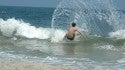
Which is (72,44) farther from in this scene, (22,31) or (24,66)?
(24,66)

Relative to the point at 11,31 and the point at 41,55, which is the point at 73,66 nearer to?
the point at 41,55

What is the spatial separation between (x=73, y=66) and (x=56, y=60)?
4.43ft

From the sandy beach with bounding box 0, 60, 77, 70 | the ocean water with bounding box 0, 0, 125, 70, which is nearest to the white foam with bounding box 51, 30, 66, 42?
the ocean water with bounding box 0, 0, 125, 70

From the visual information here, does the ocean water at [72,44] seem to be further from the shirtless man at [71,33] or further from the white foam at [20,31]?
the shirtless man at [71,33]

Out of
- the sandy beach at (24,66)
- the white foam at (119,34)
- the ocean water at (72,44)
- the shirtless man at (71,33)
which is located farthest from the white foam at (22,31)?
the sandy beach at (24,66)

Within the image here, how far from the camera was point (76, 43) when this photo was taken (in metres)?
19.0

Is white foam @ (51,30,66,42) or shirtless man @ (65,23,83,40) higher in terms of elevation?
shirtless man @ (65,23,83,40)

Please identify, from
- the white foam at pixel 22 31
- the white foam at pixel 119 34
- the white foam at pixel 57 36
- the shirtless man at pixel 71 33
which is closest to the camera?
the shirtless man at pixel 71 33

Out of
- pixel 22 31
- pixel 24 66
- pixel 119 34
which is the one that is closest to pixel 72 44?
pixel 119 34

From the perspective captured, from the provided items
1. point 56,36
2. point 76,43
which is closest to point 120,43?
point 76,43

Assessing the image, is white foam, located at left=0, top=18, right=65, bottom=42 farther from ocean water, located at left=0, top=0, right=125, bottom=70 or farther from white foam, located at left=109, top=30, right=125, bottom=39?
white foam, located at left=109, top=30, right=125, bottom=39

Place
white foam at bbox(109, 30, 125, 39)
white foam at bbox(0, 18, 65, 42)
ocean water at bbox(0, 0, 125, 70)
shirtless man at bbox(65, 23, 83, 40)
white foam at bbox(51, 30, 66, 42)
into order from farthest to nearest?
white foam at bbox(0, 18, 65, 42)
white foam at bbox(109, 30, 125, 39)
white foam at bbox(51, 30, 66, 42)
shirtless man at bbox(65, 23, 83, 40)
ocean water at bbox(0, 0, 125, 70)

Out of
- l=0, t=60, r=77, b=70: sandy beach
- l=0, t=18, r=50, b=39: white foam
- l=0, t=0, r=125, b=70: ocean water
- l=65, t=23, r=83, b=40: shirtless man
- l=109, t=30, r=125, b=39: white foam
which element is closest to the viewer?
l=0, t=60, r=77, b=70: sandy beach

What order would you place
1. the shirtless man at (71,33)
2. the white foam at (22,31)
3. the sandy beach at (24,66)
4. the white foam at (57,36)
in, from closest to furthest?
the sandy beach at (24,66) → the shirtless man at (71,33) → the white foam at (57,36) → the white foam at (22,31)
